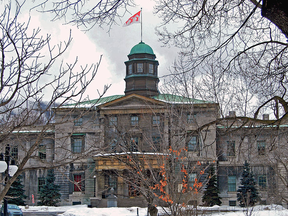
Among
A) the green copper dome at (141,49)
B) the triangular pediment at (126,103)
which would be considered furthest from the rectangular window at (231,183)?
the green copper dome at (141,49)

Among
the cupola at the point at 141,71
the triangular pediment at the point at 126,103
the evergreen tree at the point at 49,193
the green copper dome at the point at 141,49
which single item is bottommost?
the evergreen tree at the point at 49,193

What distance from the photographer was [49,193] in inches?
1687

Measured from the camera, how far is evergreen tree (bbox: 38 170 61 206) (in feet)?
140

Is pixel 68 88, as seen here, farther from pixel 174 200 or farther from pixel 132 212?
pixel 132 212

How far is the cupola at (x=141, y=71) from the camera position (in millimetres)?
49688

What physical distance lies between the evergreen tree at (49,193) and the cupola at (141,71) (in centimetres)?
1426

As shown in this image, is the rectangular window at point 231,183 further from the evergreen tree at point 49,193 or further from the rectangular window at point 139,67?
the evergreen tree at point 49,193

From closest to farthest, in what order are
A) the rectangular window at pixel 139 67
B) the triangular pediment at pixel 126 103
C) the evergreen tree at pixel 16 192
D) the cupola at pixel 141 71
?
the evergreen tree at pixel 16 192, the triangular pediment at pixel 126 103, the cupola at pixel 141 71, the rectangular window at pixel 139 67

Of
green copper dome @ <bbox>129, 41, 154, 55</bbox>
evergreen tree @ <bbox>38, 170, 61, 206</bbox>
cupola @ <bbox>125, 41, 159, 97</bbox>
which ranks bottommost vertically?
evergreen tree @ <bbox>38, 170, 61, 206</bbox>

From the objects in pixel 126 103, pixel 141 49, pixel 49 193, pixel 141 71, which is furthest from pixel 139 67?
pixel 49 193

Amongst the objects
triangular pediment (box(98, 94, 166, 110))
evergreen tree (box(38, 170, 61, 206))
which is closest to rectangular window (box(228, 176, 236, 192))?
triangular pediment (box(98, 94, 166, 110))

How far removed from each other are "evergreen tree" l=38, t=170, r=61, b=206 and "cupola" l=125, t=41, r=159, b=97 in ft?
46.8

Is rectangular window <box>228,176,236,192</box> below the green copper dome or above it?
below

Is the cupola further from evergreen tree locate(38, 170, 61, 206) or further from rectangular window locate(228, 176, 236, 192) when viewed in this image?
evergreen tree locate(38, 170, 61, 206)
